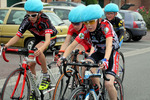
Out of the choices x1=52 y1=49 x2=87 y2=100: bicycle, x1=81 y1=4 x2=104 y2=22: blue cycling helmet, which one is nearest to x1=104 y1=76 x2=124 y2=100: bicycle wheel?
x1=52 y1=49 x2=87 y2=100: bicycle

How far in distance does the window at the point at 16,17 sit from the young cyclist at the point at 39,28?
668cm

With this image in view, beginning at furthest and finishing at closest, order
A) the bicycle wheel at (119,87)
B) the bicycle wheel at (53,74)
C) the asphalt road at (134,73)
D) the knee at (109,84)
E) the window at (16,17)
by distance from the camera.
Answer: the window at (16,17) → the asphalt road at (134,73) → the bicycle wheel at (53,74) → the bicycle wheel at (119,87) → the knee at (109,84)

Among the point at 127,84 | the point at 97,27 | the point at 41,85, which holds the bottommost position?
the point at 127,84

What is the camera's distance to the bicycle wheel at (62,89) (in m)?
4.67

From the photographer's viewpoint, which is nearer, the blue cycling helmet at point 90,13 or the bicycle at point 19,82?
the blue cycling helmet at point 90,13

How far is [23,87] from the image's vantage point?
186 inches

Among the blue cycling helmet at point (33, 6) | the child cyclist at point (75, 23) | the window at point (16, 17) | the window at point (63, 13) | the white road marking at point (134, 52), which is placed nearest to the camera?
the blue cycling helmet at point (33, 6)

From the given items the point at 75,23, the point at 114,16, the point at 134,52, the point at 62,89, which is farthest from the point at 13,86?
the point at 134,52

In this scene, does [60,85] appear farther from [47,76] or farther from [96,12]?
[96,12]

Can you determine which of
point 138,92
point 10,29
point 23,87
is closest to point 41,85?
point 23,87

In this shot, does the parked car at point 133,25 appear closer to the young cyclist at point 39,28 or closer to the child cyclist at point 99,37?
the young cyclist at point 39,28

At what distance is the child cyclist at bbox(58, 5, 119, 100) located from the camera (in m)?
4.18

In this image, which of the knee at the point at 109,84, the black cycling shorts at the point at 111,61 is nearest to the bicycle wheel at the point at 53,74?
the black cycling shorts at the point at 111,61

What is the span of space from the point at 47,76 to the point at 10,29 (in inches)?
268
